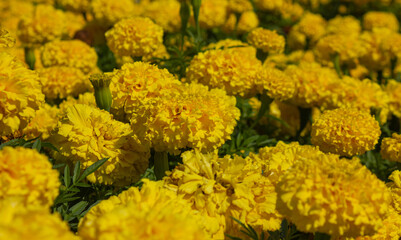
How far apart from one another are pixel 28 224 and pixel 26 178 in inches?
9.4

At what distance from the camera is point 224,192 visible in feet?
4.38

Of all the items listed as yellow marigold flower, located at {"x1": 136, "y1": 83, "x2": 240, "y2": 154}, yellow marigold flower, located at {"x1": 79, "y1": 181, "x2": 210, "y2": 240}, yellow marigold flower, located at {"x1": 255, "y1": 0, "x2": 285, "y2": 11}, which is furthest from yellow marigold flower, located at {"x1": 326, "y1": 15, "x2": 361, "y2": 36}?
yellow marigold flower, located at {"x1": 79, "y1": 181, "x2": 210, "y2": 240}

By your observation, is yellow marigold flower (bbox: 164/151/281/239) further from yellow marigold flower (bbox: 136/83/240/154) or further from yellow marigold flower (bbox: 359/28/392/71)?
yellow marigold flower (bbox: 359/28/392/71)

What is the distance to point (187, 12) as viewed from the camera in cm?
257

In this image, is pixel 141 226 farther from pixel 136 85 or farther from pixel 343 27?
pixel 343 27

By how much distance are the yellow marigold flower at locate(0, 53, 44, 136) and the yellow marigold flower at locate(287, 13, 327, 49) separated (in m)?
3.32

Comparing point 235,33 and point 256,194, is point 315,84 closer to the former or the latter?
point 256,194

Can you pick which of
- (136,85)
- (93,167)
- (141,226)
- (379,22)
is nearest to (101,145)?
(93,167)

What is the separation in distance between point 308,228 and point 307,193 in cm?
9

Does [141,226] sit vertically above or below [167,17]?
above

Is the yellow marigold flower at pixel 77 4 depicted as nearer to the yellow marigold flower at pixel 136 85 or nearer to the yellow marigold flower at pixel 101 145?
the yellow marigold flower at pixel 136 85

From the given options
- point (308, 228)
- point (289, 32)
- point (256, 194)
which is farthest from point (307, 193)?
point (289, 32)

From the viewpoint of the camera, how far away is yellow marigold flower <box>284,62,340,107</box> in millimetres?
2457

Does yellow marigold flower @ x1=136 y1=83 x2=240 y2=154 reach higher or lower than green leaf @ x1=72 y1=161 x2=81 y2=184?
higher
